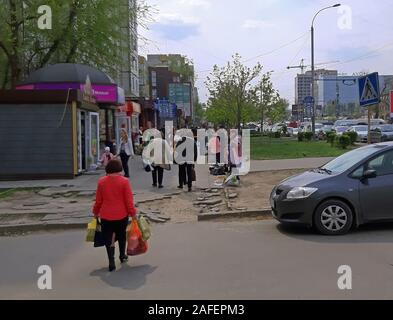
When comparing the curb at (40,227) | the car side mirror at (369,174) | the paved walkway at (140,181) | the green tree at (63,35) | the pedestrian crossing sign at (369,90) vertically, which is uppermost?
the green tree at (63,35)

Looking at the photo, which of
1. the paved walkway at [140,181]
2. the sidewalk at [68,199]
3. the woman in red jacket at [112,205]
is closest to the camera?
the woman in red jacket at [112,205]

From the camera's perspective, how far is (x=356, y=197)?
820 centimetres

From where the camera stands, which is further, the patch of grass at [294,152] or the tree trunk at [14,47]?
the patch of grass at [294,152]

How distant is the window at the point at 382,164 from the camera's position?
8430mm

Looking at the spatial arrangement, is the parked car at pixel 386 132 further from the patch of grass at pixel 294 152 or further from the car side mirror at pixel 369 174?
the car side mirror at pixel 369 174

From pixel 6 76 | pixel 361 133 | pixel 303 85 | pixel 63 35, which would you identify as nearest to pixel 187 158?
pixel 63 35

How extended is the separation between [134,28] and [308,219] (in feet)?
71.5

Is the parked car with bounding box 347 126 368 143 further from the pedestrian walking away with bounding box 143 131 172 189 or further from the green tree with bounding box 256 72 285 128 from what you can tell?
the pedestrian walking away with bounding box 143 131 172 189

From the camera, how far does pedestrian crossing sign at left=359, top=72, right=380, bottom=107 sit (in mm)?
11477

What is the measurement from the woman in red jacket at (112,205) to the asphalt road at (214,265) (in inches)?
17.5

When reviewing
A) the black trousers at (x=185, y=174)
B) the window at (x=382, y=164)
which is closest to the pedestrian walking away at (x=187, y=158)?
the black trousers at (x=185, y=174)

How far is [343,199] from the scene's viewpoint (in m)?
8.23

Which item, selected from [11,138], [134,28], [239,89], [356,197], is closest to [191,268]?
[356,197]

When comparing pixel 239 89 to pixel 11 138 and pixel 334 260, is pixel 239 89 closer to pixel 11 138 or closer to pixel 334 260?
pixel 11 138
